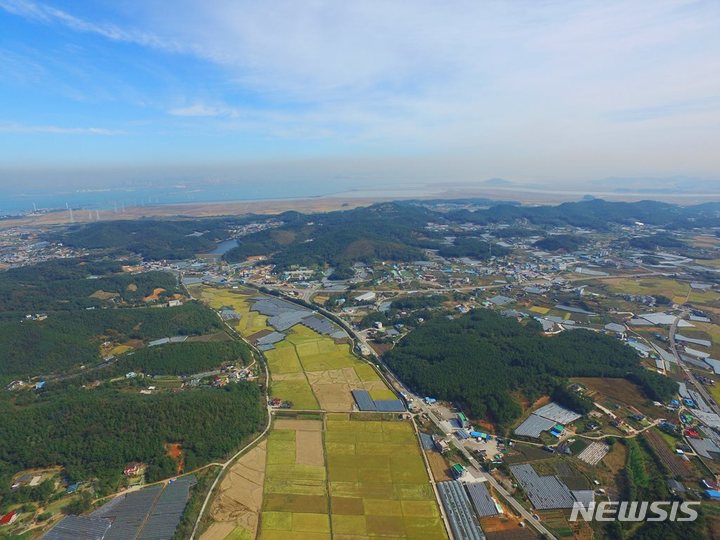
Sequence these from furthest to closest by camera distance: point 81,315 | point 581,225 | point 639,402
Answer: point 581,225
point 81,315
point 639,402

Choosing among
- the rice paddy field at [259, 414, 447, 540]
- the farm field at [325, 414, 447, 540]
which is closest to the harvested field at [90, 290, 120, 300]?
the rice paddy field at [259, 414, 447, 540]

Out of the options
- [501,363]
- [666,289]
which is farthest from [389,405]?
[666,289]

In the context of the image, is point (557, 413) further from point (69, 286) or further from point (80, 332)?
point (69, 286)

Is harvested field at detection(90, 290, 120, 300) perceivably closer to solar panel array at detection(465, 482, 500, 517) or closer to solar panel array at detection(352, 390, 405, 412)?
solar panel array at detection(352, 390, 405, 412)

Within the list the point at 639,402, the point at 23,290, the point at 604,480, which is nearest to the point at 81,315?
the point at 23,290

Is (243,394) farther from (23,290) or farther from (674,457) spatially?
(23,290)

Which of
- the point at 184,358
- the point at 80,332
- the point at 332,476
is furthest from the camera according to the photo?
the point at 80,332

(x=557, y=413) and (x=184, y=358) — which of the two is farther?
(x=184, y=358)
